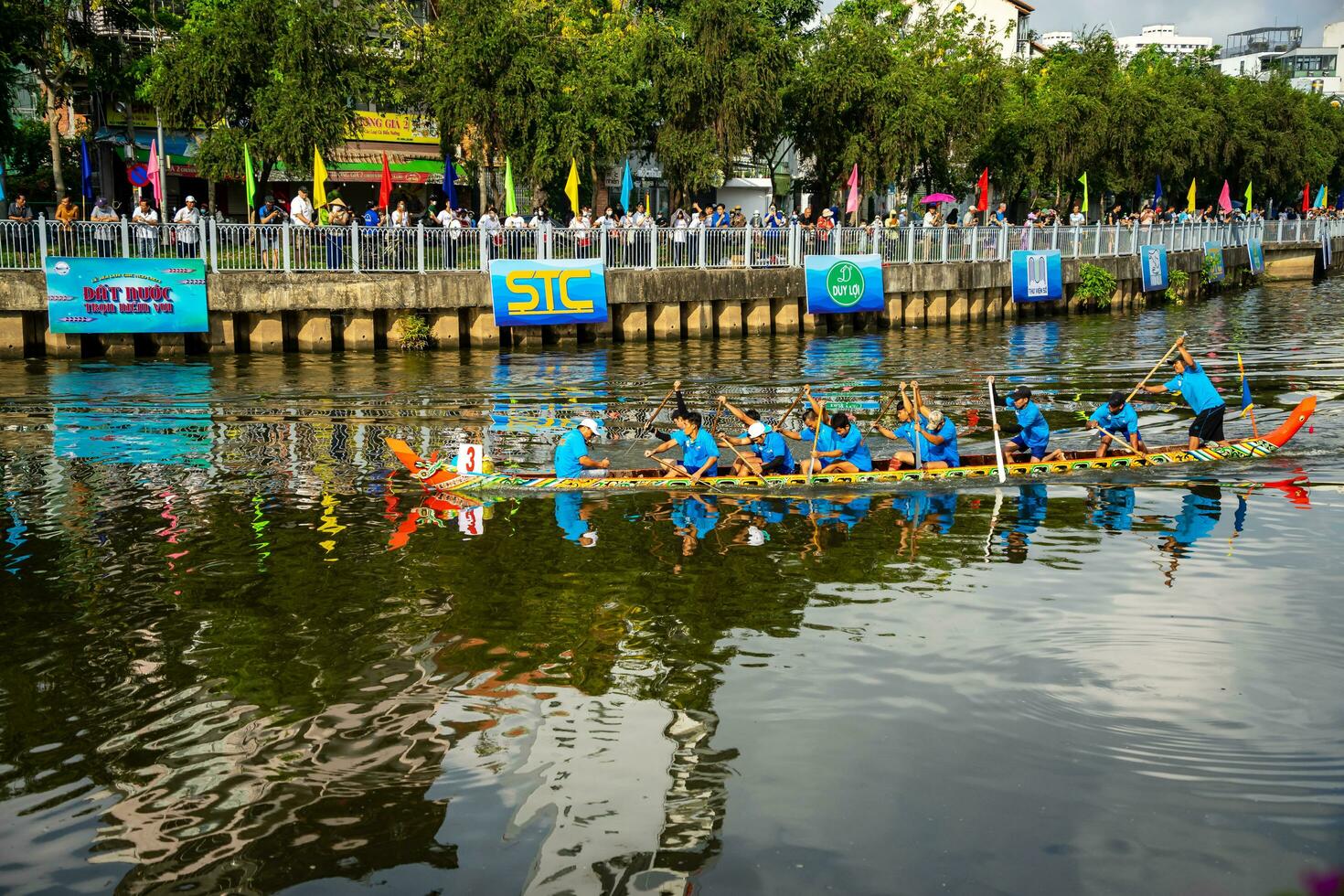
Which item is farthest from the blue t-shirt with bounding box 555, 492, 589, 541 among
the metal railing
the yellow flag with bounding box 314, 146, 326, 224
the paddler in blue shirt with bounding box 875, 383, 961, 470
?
the yellow flag with bounding box 314, 146, 326, 224

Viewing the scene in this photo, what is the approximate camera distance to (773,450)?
16297 millimetres

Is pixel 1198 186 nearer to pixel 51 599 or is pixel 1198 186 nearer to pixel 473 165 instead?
pixel 473 165

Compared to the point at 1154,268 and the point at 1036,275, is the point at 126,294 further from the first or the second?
the point at 1154,268

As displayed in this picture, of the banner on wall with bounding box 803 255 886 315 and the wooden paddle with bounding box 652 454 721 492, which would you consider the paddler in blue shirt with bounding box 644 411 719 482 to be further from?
the banner on wall with bounding box 803 255 886 315

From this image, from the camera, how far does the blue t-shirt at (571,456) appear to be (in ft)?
51.6

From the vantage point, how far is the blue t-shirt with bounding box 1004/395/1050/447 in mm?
16781

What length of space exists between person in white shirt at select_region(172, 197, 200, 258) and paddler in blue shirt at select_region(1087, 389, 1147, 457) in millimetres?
18582

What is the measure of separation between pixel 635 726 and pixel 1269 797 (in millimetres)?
3985

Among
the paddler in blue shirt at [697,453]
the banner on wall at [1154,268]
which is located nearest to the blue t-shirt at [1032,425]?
the paddler in blue shirt at [697,453]

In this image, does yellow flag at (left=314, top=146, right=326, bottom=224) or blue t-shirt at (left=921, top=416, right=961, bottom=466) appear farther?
yellow flag at (left=314, top=146, right=326, bottom=224)

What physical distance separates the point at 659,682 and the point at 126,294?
2063 centimetres

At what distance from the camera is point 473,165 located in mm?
39875

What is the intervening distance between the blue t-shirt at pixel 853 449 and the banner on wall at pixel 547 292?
14048 mm

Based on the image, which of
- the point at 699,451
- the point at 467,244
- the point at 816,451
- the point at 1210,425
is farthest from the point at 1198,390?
the point at 467,244
